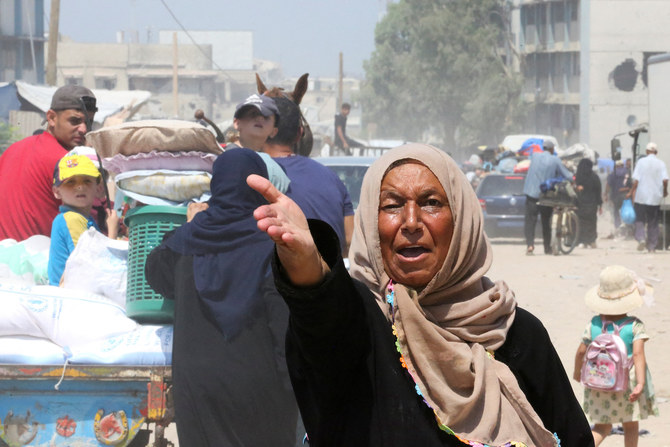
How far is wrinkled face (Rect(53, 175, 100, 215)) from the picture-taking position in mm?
5207

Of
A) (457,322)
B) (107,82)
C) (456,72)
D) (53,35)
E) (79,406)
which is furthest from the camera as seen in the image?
(107,82)

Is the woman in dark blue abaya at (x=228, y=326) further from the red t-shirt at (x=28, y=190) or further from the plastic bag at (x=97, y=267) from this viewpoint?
the red t-shirt at (x=28, y=190)

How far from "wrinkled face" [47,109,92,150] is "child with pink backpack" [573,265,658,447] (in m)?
2.93

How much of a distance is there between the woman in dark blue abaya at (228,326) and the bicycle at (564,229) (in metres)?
15.2

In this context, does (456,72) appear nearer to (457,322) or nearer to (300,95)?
(300,95)

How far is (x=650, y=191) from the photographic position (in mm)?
19047

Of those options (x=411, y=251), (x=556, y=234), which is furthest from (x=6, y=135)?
(x=411, y=251)

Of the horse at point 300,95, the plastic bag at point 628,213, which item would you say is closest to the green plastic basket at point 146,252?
the horse at point 300,95

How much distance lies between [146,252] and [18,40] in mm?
43038

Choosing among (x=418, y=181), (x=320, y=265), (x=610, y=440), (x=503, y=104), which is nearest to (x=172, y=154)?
(x=418, y=181)

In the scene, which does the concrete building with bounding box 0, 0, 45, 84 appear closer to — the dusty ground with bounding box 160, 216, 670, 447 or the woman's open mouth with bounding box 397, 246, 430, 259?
the dusty ground with bounding box 160, 216, 670, 447

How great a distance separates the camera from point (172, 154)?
494 cm

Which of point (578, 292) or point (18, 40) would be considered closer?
point (578, 292)

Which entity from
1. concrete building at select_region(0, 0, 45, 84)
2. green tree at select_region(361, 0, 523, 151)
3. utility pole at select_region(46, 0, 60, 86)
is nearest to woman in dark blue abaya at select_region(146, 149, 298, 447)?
utility pole at select_region(46, 0, 60, 86)
